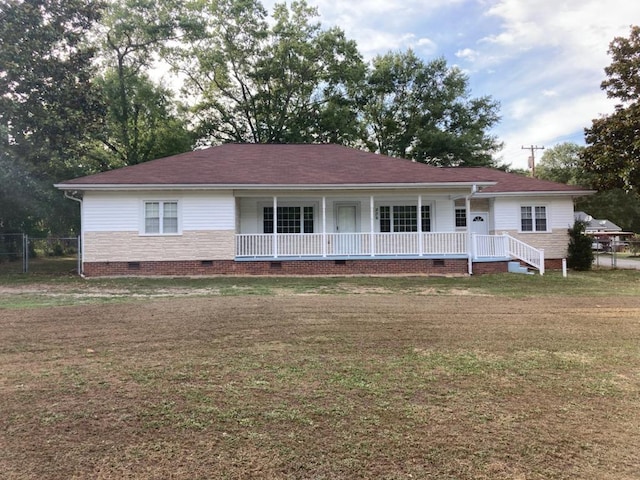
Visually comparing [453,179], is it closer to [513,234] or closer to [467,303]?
[513,234]

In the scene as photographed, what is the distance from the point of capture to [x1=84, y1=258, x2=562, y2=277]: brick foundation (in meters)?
14.5

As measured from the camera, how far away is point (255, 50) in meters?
29.9

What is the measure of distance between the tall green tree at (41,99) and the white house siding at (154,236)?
4757 millimetres

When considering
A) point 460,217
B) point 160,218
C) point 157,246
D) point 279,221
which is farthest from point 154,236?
point 460,217

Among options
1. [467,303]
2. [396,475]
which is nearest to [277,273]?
[467,303]

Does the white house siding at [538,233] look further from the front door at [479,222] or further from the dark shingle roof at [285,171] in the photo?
the dark shingle roof at [285,171]

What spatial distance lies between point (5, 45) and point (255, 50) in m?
17.0

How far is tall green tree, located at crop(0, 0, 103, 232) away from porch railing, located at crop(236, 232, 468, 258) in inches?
383

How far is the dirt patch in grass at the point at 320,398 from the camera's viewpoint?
8.88ft

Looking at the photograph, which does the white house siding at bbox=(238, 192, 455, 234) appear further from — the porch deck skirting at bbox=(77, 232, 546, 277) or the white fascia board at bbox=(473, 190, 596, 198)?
the white fascia board at bbox=(473, 190, 596, 198)

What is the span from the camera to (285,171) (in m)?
15.9

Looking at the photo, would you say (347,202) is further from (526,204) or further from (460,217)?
(526,204)

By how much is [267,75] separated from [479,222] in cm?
1859

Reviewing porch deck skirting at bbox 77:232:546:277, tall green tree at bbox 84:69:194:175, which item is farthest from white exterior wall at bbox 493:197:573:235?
tall green tree at bbox 84:69:194:175
